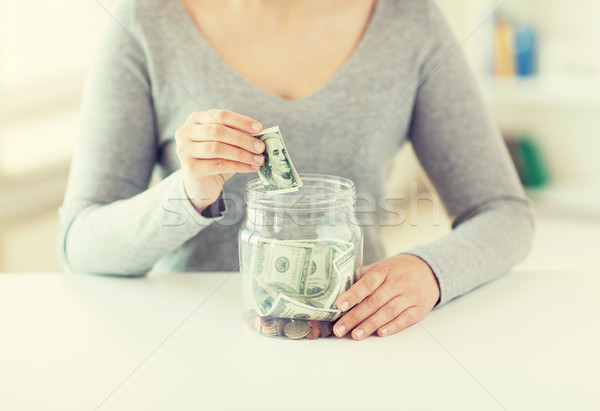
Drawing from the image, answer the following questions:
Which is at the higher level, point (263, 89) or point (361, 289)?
point (263, 89)

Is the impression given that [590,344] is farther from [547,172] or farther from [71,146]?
[547,172]

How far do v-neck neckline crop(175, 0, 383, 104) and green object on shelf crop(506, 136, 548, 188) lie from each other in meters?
2.11

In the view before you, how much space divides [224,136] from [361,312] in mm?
315

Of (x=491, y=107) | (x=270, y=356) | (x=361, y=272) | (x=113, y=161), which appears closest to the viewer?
(x=270, y=356)

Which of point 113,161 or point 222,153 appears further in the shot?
point 113,161

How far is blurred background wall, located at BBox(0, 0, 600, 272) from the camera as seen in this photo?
7.64 ft

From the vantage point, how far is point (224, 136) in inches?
33.7

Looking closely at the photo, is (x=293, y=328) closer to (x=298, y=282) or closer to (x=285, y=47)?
(x=298, y=282)

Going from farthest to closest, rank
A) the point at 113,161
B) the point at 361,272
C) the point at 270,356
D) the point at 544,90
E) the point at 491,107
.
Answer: the point at 491,107
the point at 544,90
the point at 113,161
the point at 361,272
the point at 270,356

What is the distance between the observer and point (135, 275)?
1129 millimetres

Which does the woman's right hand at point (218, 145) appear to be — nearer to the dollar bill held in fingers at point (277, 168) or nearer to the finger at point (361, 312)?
the dollar bill held in fingers at point (277, 168)

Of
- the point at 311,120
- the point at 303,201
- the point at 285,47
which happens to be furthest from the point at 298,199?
the point at 285,47

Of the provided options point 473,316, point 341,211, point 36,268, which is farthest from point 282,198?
point 36,268

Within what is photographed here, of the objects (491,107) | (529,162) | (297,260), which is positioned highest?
(297,260)
